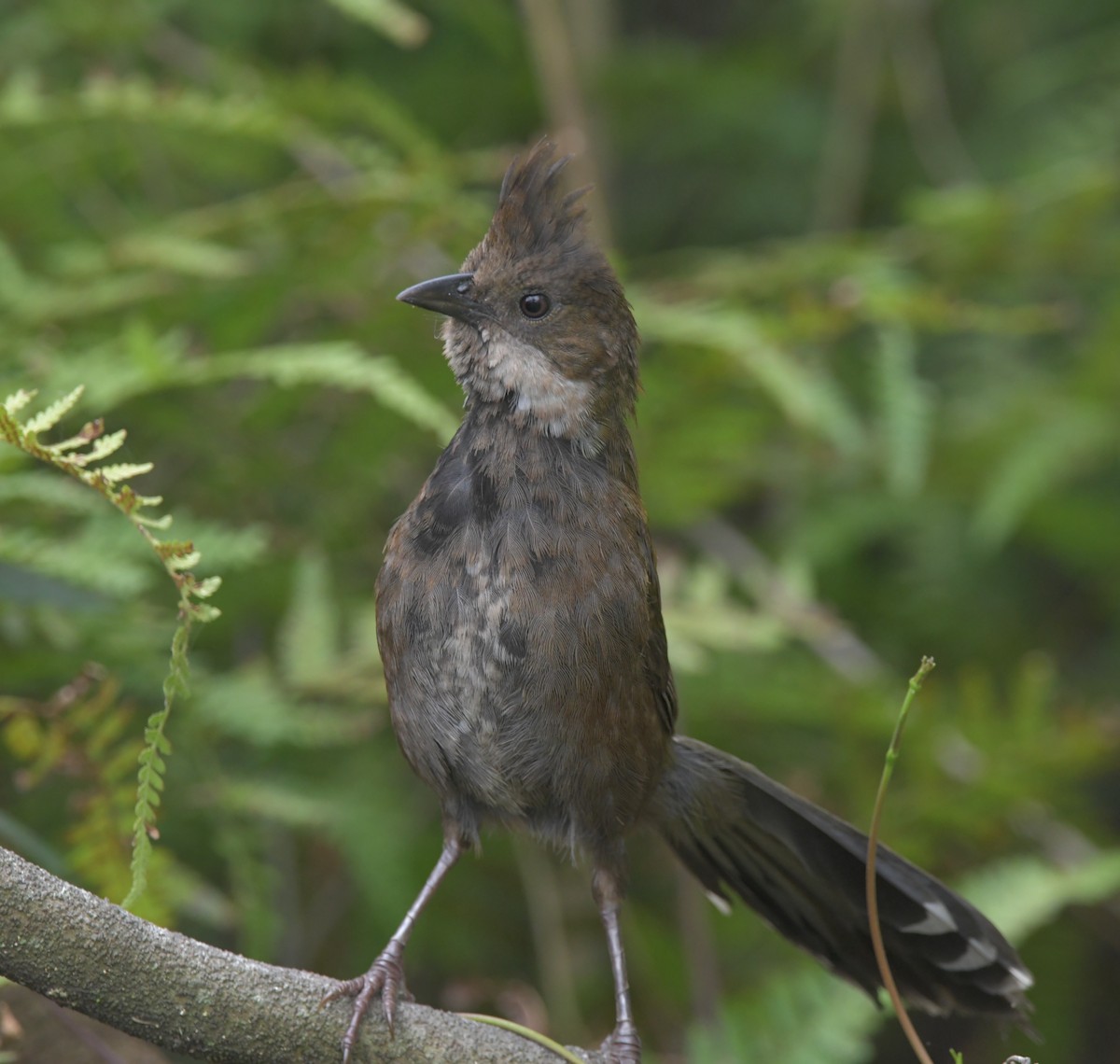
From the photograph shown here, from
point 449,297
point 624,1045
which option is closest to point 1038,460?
point 449,297

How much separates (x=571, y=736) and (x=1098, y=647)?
3.97 m

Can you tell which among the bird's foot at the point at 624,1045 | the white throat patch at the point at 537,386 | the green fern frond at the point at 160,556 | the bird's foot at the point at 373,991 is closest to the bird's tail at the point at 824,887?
the bird's foot at the point at 624,1045

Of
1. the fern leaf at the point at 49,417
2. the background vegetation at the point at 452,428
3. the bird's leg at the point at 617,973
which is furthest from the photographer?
the background vegetation at the point at 452,428

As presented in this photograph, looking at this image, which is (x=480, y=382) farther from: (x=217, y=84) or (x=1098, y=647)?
(x=1098, y=647)

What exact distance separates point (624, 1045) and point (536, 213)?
198cm

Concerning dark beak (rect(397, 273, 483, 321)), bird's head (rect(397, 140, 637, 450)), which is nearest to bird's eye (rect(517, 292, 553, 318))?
bird's head (rect(397, 140, 637, 450))

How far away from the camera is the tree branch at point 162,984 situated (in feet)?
7.30

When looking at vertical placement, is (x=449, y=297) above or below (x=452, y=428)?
above

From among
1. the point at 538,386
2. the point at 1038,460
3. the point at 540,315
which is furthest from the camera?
the point at 1038,460

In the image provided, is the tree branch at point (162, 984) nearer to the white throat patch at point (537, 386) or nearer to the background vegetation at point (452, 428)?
the background vegetation at point (452, 428)

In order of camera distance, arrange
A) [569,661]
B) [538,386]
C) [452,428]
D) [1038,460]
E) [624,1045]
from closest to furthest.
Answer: [569,661], [624,1045], [538,386], [452,428], [1038,460]

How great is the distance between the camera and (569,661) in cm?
323

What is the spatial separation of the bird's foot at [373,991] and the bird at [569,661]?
30 millimetres

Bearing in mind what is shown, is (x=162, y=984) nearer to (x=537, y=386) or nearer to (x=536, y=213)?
(x=537, y=386)
